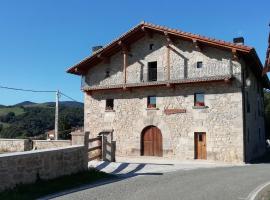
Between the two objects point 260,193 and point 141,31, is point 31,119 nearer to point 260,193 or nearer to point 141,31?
point 141,31

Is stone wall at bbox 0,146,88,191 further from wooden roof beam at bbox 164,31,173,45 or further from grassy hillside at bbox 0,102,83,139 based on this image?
grassy hillside at bbox 0,102,83,139

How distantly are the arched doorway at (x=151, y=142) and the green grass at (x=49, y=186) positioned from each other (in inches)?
390

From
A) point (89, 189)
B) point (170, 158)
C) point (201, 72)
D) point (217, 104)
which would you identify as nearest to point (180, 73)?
point (201, 72)

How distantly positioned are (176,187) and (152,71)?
13262 mm

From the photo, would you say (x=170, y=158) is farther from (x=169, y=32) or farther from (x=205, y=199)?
(x=205, y=199)

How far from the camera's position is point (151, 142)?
22.6m

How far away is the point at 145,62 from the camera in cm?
2295

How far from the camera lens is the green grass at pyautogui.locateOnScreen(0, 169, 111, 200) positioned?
873 cm

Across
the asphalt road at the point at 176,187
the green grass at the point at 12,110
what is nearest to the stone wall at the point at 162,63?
the asphalt road at the point at 176,187

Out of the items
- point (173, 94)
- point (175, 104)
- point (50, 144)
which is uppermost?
point (173, 94)

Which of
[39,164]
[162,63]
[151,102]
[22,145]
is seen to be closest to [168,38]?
[162,63]

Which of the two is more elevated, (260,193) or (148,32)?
(148,32)

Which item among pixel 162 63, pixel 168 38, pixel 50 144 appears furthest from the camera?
pixel 162 63

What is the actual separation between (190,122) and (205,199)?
1277cm
